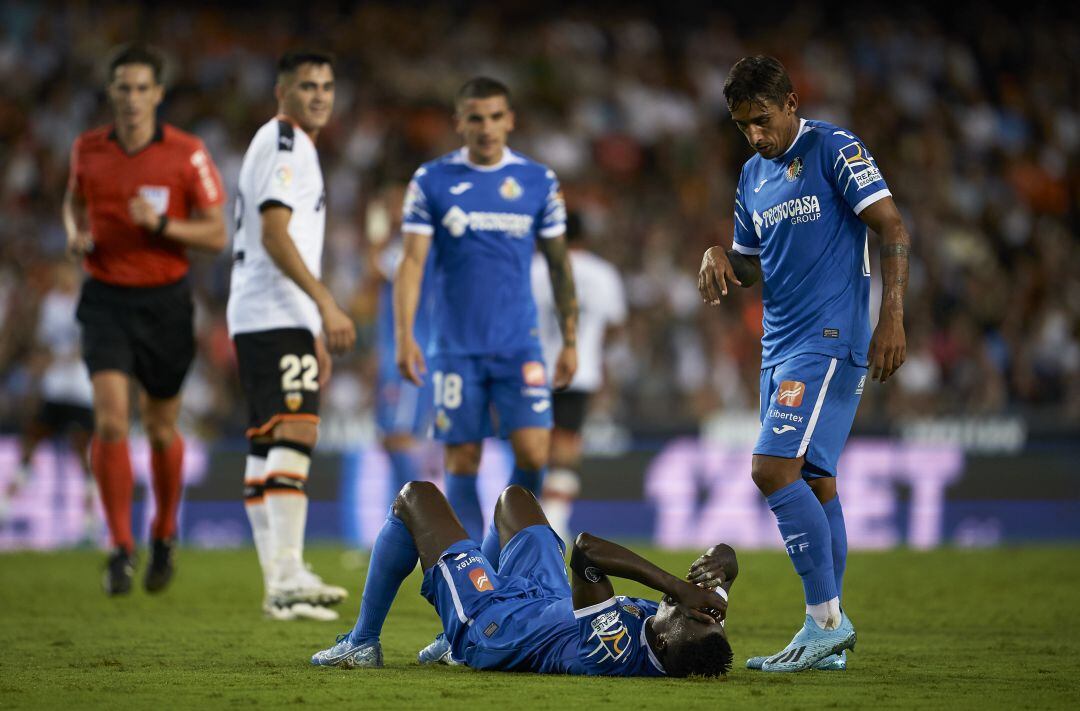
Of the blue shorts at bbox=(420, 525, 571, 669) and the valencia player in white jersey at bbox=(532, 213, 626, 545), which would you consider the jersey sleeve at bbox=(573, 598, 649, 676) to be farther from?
the valencia player in white jersey at bbox=(532, 213, 626, 545)

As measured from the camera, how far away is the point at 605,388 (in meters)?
15.2

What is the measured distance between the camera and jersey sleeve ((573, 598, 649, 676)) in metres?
5.27

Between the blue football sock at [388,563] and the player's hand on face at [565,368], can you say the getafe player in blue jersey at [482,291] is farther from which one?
the blue football sock at [388,563]

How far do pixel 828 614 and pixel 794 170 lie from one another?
1857mm

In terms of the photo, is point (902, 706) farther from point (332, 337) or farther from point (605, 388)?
point (605, 388)

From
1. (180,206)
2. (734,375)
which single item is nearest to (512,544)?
(180,206)

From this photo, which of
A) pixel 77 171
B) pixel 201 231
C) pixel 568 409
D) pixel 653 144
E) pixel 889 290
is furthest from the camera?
pixel 653 144

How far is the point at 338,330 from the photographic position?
7.02 meters

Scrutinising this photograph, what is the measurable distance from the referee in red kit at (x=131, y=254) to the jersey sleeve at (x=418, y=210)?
1.29m

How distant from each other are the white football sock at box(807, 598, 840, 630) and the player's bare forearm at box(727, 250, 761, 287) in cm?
144

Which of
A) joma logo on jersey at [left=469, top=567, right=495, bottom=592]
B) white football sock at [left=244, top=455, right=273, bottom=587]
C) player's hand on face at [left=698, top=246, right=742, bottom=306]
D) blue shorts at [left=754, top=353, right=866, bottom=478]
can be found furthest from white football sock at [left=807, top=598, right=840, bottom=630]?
white football sock at [left=244, top=455, right=273, bottom=587]

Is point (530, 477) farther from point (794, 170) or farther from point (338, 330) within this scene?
point (794, 170)

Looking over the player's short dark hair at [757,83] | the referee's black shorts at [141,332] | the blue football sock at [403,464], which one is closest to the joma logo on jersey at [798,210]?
the player's short dark hair at [757,83]

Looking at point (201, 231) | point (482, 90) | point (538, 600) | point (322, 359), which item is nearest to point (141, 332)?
point (201, 231)
